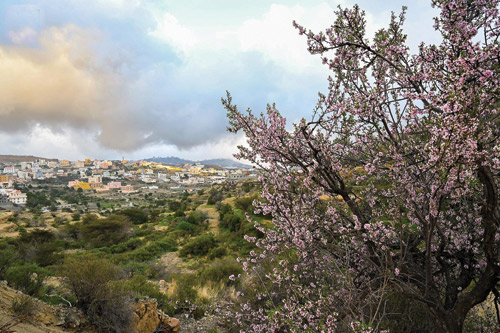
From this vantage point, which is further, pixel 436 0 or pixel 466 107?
pixel 436 0

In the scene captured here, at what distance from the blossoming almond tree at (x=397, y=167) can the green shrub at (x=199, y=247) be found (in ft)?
39.8

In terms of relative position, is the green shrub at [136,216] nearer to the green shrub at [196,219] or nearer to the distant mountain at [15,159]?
the green shrub at [196,219]

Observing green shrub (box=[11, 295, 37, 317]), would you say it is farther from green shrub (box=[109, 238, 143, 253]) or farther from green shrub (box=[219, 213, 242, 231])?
green shrub (box=[109, 238, 143, 253])

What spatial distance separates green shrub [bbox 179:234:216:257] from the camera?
49.6 ft

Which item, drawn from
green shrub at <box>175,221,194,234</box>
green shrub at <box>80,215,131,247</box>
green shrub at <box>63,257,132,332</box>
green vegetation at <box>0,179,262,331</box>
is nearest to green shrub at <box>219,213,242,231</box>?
green vegetation at <box>0,179,262,331</box>

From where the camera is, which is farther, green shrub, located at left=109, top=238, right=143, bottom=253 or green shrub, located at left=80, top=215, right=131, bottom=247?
green shrub, located at left=80, top=215, right=131, bottom=247

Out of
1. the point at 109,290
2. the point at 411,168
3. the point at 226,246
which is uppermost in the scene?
the point at 411,168

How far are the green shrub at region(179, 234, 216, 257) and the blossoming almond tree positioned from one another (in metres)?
12.1

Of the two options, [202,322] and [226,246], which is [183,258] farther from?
[202,322]

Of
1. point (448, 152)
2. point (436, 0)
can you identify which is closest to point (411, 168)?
point (448, 152)

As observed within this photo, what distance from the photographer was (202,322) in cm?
693

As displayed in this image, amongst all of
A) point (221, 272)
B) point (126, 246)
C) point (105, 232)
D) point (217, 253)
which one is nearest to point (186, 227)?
point (126, 246)

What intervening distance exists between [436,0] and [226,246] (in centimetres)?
1466

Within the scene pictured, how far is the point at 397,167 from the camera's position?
280cm
